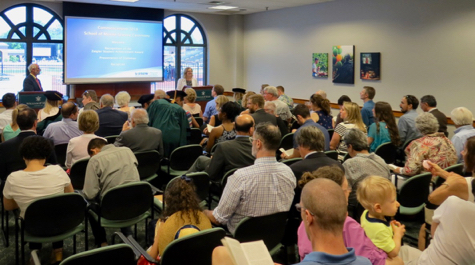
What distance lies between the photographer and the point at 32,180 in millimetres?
3316

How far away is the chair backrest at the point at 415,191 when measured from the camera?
3.81 metres

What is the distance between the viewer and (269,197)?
296 centimetres

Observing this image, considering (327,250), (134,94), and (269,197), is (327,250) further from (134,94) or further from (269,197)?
(134,94)

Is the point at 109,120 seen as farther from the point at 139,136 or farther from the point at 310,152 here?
the point at 310,152

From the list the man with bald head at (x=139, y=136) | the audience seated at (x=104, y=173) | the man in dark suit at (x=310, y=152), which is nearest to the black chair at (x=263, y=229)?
the man in dark suit at (x=310, y=152)

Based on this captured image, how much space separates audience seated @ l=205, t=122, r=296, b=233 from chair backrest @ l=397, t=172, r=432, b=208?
4.36 ft

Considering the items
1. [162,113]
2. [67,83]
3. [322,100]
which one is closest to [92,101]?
[162,113]

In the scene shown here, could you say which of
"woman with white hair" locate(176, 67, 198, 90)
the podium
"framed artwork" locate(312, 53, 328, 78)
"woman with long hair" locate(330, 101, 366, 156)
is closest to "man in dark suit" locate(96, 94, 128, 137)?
"woman with long hair" locate(330, 101, 366, 156)

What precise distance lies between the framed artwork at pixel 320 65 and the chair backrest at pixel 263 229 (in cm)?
839

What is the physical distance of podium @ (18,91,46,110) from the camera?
8.50m

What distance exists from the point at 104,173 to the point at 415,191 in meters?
2.87

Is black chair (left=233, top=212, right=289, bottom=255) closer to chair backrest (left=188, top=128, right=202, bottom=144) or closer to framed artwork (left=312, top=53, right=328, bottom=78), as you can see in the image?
chair backrest (left=188, top=128, right=202, bottom=144)

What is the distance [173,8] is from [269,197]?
10.1 metres

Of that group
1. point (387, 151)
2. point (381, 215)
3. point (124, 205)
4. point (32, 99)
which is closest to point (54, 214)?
point (124, 205)
